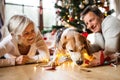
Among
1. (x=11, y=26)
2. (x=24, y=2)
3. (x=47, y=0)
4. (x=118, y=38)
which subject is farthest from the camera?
(x=47, y=0)

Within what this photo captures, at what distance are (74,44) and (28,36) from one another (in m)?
0.37

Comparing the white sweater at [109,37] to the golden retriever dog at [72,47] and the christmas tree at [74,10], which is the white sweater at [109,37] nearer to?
the golden retriever dog at [72,47]

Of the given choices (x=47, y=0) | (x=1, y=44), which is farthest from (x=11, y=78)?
(x=47, y=0)

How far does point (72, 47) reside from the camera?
107cm

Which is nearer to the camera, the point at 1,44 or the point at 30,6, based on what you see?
the point at 1,44

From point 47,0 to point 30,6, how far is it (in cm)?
46

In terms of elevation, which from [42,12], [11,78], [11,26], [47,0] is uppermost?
[47,0]

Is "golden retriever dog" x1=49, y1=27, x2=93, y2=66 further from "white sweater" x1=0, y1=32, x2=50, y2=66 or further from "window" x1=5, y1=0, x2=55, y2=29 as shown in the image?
"window" x1=5, y1=0, x2=55, y2=29

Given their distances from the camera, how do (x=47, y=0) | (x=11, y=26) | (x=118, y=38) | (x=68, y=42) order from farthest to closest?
(x=47, y=0) < (x=118, y=38) < (x=11, y=26) < (x=68, y=42)

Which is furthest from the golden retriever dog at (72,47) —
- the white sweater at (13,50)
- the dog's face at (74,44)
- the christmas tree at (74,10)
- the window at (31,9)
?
the window at (31,9)

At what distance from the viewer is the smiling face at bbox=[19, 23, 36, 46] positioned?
124cm

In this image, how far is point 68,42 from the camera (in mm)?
1085

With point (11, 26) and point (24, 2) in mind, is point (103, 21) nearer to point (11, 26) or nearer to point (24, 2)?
point (11, 26)

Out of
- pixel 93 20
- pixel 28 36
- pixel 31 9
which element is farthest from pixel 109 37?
pixel 31 9
